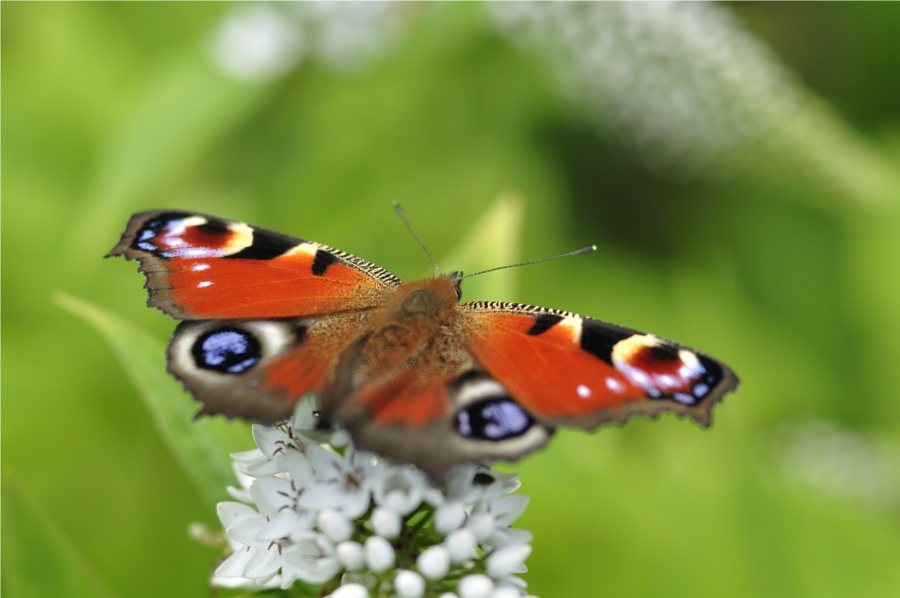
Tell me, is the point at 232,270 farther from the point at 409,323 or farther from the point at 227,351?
the point at 409,323

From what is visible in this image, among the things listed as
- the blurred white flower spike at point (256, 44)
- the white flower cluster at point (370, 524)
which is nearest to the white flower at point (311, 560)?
the white flower cluster at point (370, 524)

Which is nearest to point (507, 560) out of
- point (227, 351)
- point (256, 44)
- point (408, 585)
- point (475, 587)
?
point (475, 587)

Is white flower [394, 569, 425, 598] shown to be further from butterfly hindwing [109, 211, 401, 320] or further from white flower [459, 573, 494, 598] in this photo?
butterfly hindwing [109, 211, 401, 320]

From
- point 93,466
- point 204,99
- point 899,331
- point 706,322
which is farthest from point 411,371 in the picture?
point 899,331

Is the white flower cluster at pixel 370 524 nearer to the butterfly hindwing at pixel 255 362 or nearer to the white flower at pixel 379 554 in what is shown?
the white flower at pixel 379 554

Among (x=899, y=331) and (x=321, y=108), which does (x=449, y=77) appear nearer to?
(x=321, y=108)

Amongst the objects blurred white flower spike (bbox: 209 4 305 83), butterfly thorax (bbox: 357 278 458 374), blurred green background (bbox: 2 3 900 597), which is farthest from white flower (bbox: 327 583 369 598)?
blurred white flower spike (bbox: 209 4 305 83)

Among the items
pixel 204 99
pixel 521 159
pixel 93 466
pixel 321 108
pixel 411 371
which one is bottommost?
pixel 93 466

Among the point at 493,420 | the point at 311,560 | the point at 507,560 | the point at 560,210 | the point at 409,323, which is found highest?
the point at 560,210
